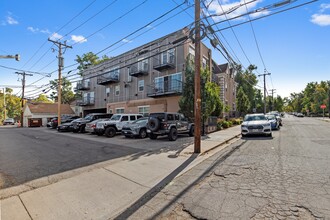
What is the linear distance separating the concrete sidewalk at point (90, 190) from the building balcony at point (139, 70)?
725 inches

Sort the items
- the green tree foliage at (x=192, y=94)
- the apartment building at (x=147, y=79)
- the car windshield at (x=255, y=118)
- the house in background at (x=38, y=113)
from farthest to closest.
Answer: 1. the house in background at (x=38, y=113)
2. the apartment building at (x=147, y=79)
3. the green tree foliage at (x=192, y=94)
4. the car windshield at (x=255, y=118)

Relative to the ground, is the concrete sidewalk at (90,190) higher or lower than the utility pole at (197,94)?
lower

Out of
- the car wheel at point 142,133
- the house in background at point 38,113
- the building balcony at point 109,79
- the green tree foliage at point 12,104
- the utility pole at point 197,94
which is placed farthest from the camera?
the green tree foliage at point 12,104

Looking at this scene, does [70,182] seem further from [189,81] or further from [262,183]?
[189,81]

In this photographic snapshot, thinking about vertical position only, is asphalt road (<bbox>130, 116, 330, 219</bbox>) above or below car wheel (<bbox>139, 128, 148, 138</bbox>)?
below

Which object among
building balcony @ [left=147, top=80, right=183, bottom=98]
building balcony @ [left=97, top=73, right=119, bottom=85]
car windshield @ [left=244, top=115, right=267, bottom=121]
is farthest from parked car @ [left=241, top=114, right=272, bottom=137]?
building balcony @ [left=97, top=73, right=119, bottom=85]

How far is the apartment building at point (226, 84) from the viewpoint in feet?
93.5

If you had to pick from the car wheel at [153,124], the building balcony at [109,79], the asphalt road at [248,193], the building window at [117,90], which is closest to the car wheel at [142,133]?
the car wheel at [153,124]

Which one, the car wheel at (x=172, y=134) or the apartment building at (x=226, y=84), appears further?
the apartment building at (x=226, y=84)

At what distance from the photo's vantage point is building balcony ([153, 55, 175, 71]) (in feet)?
69.3

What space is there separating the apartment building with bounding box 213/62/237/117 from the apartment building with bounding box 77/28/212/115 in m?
5.42

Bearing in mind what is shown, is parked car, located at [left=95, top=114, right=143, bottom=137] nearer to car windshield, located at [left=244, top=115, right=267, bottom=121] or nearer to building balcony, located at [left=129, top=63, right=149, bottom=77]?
building balcony, located at [left=129, top=63, right=149, bottom=77]

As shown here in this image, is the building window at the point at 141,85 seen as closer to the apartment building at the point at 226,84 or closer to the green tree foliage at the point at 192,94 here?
the green tree foliage at the point at 192,94

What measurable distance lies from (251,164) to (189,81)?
35.0ft
